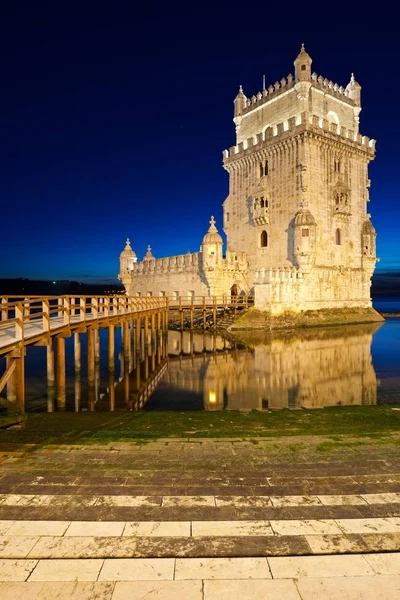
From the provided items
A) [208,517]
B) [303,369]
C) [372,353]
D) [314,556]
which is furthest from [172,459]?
[372,353]

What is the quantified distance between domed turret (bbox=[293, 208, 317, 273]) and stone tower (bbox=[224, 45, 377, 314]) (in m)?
0.09

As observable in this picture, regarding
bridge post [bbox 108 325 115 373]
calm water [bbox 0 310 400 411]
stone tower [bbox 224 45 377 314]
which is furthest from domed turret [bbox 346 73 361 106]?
bridge post [bbox 108 325 115 373]

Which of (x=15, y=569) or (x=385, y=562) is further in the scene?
(x=385, y=562)

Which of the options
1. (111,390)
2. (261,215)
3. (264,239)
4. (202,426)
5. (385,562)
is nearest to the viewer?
(385,562)

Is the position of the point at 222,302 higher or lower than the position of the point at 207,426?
higher

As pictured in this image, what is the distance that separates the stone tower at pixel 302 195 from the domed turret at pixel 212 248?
176 inches

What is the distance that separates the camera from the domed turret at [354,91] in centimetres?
4291

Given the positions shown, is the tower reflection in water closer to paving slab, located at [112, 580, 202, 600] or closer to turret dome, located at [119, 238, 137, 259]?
paving slab, located at [112, 580, 202, 600]

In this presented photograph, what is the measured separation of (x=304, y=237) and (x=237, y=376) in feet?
69.2

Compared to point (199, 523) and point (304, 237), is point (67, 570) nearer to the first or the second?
point (199, 523)

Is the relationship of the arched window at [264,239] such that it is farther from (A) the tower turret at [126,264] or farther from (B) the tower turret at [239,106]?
(A) the tower turret at [126,264]

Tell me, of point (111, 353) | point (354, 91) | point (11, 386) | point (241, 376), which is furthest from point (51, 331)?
point (354, 91)

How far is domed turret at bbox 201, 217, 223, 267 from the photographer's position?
126 feet

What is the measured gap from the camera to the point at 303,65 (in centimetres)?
3678
